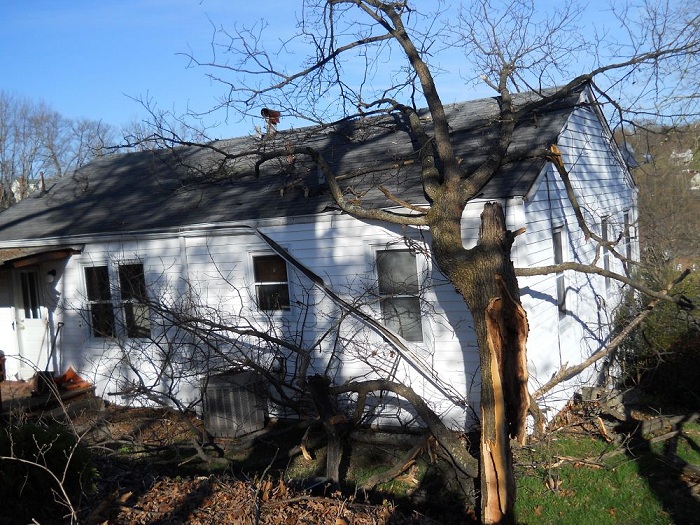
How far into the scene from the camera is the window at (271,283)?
10.9 metres

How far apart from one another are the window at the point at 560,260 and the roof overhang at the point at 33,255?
27.8 ft

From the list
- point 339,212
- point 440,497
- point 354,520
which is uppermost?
point 339,212

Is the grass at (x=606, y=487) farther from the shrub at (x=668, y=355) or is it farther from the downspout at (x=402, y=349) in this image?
the shrub at (x=668, y=355)

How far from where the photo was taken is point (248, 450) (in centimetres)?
980

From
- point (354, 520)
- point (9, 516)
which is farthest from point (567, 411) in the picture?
point (9, 516)

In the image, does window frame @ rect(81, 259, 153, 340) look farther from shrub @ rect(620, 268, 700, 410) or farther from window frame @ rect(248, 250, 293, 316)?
shrub @ rect(620, 268, 700, 410)

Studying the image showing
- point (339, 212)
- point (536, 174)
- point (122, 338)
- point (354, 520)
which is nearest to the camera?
point (354, 520)

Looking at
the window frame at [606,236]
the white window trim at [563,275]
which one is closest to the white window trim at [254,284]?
the white window trim at [563,275]

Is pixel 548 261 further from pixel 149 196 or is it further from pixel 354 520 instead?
pixel 149 196

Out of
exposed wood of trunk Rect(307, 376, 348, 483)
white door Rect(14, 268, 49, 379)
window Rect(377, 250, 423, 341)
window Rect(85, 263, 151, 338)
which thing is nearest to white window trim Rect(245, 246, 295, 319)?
window Rect(377, 250, 423, 341)

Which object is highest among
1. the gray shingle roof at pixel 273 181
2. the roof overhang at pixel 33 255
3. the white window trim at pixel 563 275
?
the gray shingle roof at pixel 273 181

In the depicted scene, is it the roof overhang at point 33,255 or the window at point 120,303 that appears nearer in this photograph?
the roof overhang at point 33,255

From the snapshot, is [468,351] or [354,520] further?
[468,351]

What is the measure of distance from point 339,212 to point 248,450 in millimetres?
3685
